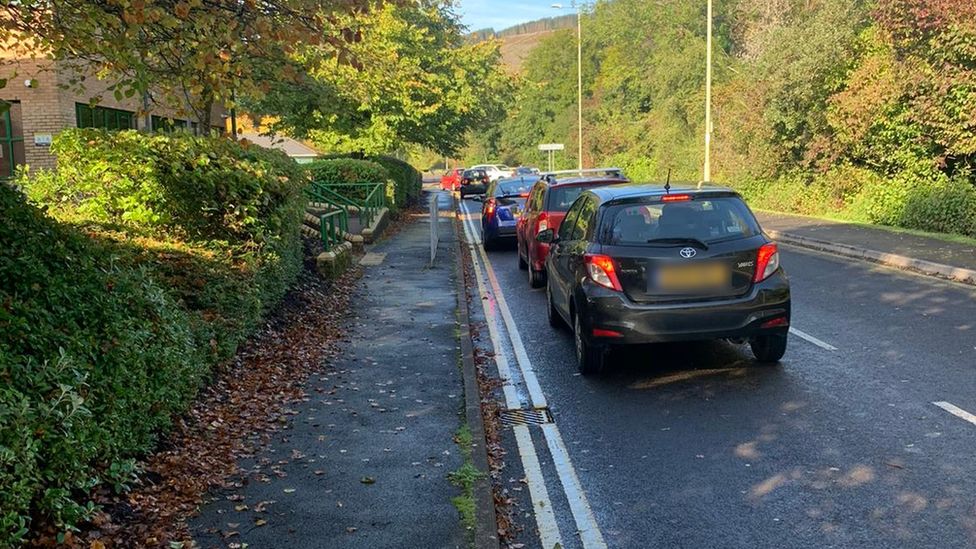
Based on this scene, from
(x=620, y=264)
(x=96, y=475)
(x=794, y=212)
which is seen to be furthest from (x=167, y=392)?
(x=794, y=212)

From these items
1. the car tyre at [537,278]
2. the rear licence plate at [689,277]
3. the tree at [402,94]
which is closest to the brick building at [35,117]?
the tree at [402,94]

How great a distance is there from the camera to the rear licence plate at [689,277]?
6645 millimetres

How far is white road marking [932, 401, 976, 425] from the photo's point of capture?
223 inches

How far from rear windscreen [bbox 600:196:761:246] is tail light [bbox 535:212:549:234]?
5.54 meters

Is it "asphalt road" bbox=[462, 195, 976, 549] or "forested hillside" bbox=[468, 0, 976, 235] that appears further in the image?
"forested hillside" bbox=[468, 0, 976, 235]

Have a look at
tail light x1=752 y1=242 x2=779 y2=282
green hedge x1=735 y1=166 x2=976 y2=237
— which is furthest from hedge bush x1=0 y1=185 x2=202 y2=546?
green hedge x1=735 y1=166 x2=976 y2=237

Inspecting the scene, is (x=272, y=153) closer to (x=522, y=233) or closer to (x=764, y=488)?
(x=522, y=233)

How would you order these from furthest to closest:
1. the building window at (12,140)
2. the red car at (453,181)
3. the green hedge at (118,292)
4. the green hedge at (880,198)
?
the red car at (453,181)
the green hedge at (880,198)
the building window at (12,140)
the green hedge at (118,292)

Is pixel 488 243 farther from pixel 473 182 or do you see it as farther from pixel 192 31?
pixel 473 182

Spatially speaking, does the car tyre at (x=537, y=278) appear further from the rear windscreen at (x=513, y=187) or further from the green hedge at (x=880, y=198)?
the green hedge at (x=880, y=198)

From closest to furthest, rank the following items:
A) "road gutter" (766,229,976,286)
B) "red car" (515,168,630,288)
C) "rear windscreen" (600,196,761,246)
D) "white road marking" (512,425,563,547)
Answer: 1. "white road marking" (512,425,563,547)
2. "rear windscreen" (600,196,761,246)
3. "road gutter" (766,229,976,286)
4. "red car" (515,168,630,288)

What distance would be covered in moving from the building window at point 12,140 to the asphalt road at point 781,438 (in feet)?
43.9

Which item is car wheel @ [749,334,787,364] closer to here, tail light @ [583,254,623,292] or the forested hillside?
tail light @ [583,254,623,292]

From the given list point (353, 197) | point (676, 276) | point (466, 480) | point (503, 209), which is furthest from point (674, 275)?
point (353, 197)
